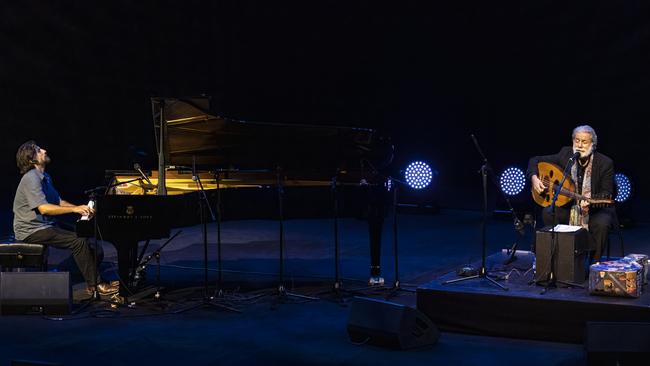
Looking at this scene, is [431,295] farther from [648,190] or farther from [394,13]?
[394,13]

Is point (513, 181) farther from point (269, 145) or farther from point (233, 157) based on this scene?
point (233, 157)

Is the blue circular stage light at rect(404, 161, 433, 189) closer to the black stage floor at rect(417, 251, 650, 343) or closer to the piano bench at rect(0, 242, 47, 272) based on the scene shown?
the black stage floor at rect(417, 251, 650, 343)

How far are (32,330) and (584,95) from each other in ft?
27.8

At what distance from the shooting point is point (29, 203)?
6.41 m

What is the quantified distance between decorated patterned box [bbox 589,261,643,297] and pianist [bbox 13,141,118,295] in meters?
3.88

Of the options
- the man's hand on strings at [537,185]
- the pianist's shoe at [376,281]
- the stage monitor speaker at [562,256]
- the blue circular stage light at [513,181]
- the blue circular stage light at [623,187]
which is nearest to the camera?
the stage monitor speaker at [562,256]

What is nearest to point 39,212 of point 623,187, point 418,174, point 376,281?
point 376,281

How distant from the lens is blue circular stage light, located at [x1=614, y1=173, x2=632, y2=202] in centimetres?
1025

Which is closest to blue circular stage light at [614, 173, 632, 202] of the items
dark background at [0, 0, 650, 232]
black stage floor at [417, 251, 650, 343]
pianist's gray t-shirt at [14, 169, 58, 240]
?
dark background at [0, 0, 650, 232]

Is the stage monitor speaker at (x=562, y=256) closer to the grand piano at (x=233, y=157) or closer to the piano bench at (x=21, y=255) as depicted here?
the grand piano at (x=233, y=157)

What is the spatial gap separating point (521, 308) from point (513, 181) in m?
6.30

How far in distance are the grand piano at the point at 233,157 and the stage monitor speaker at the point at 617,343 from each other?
9.73 ft

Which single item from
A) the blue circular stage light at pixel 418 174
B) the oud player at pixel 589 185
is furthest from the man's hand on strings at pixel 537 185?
the blue circular stage light at pixel 418 174

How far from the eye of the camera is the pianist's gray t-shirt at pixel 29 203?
21.0ft
